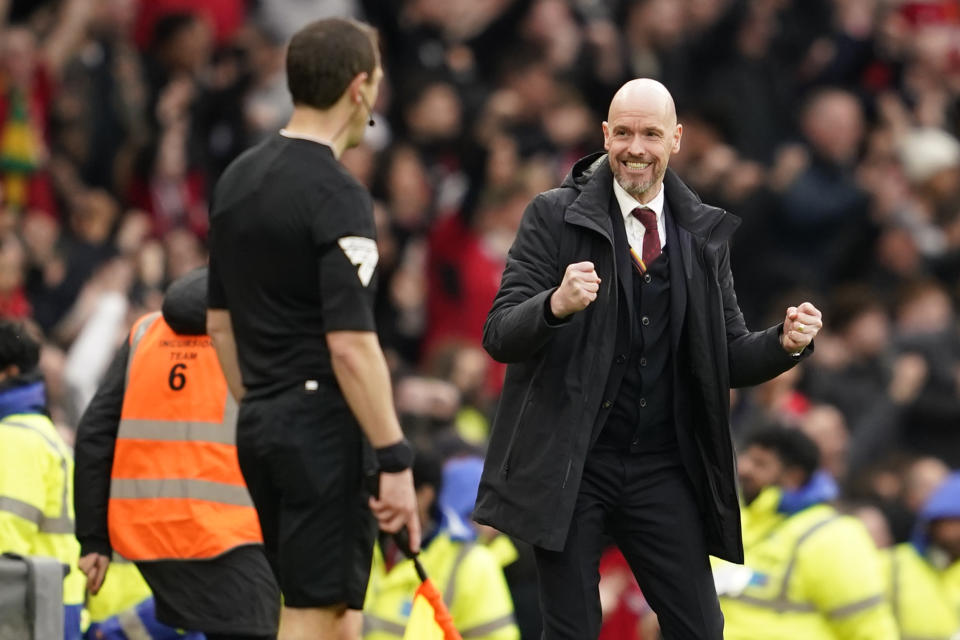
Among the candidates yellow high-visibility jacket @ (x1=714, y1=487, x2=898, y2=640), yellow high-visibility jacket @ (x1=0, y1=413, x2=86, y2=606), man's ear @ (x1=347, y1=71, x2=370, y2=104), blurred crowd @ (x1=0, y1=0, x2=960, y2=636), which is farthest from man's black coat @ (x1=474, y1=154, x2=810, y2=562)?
blurred crowd @ (x1=0, y1=0, x2=960, y2=636)

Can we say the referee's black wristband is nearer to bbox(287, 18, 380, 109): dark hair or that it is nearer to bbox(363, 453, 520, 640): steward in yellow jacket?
bbox(287, 18, 380, 109): dark hair

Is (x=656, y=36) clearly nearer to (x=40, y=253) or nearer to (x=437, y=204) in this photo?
(x=437, y=204)

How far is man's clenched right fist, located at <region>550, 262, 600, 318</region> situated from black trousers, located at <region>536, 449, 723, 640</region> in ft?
2.23

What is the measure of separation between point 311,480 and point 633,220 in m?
1.38

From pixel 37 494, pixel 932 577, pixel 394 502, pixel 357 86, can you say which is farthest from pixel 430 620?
pixel 932 577

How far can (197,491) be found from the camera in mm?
6977

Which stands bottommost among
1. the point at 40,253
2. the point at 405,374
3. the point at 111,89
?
the point at 405,374

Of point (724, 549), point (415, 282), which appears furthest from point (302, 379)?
point (415, 282)

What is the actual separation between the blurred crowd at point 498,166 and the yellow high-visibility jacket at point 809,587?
171 cm

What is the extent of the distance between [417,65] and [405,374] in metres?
3.57

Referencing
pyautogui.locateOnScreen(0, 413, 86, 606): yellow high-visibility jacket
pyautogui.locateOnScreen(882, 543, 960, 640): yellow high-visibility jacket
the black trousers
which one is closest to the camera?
the black trousers

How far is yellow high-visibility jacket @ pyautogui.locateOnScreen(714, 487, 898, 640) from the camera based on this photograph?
8.24m

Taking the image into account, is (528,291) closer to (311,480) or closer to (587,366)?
(587,366)

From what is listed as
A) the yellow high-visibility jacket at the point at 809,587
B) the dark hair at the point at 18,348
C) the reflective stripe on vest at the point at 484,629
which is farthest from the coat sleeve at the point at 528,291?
the yellow high-visibility jacket at the point at 809,587
